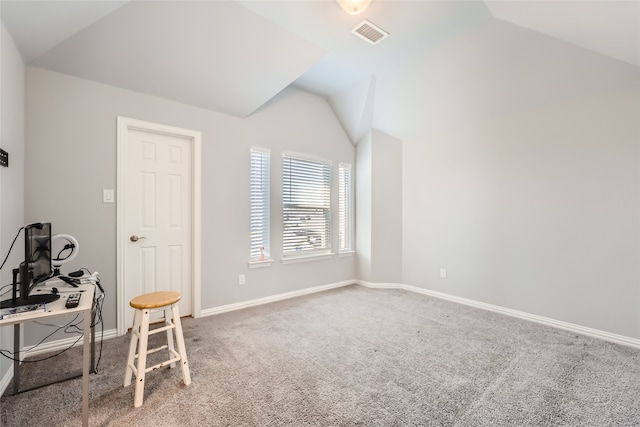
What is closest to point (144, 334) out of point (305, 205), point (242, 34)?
point (242, 34)

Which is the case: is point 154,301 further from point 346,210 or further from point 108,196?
point 346,210

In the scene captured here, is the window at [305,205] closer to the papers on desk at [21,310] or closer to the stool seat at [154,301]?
the stool seat at [154,301]

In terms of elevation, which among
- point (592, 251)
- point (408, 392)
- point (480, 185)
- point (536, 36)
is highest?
point (536, 36)

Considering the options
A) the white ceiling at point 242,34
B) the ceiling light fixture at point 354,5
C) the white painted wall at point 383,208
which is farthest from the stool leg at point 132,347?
the white painted wall at point 383,208

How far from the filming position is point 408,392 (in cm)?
184

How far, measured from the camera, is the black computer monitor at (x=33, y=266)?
1.48m

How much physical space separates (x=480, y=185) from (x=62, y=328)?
15.2ft

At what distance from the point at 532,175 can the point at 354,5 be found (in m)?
2.61

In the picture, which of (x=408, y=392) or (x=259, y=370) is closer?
(x=408, y=392)

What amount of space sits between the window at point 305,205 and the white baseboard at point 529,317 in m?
1.20

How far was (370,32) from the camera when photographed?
272 centimetres

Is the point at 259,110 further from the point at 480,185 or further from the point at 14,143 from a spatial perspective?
the point at 480,185

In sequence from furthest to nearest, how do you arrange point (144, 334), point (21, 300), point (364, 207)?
point (364, 207)
point (144, 334)
point (21, 300)

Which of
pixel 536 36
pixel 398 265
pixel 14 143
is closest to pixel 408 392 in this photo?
pixel 398 265
